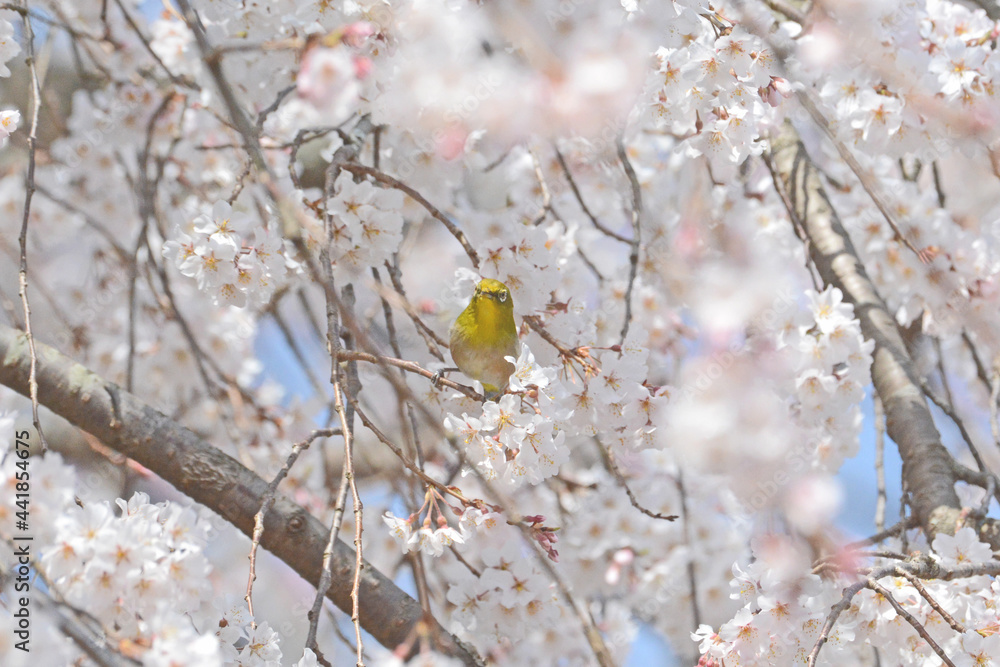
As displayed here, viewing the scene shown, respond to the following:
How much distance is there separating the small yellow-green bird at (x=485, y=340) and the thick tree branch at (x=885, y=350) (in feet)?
2.61

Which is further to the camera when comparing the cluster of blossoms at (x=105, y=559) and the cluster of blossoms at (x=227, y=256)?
the cluster of blossoms at (x=227, y=256)

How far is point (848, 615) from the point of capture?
142cm

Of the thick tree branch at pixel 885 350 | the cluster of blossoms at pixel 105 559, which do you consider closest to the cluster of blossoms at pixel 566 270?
the cluster of blossoms at pixel 105 559

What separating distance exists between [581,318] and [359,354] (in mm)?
540

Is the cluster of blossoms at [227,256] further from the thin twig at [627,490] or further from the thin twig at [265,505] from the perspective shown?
the thin twig at [627,490]

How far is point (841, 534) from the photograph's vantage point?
1.98 meters

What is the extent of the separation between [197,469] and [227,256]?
41 cm

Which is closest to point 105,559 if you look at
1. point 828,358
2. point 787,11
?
point 828,358

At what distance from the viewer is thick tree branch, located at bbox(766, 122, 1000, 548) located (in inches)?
66.1

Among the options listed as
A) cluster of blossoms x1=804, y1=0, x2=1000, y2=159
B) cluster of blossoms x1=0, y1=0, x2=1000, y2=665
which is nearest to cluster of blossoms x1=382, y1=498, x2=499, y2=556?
cluster of blossoms x1=0, y1=0, x2=1000, y2=665

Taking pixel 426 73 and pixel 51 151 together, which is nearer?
pixel 426 73

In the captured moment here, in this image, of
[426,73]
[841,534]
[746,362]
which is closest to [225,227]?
[426,73]

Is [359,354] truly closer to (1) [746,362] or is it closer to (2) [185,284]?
(1) [746,362]

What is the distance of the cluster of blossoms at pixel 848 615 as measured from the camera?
4.35 ft
